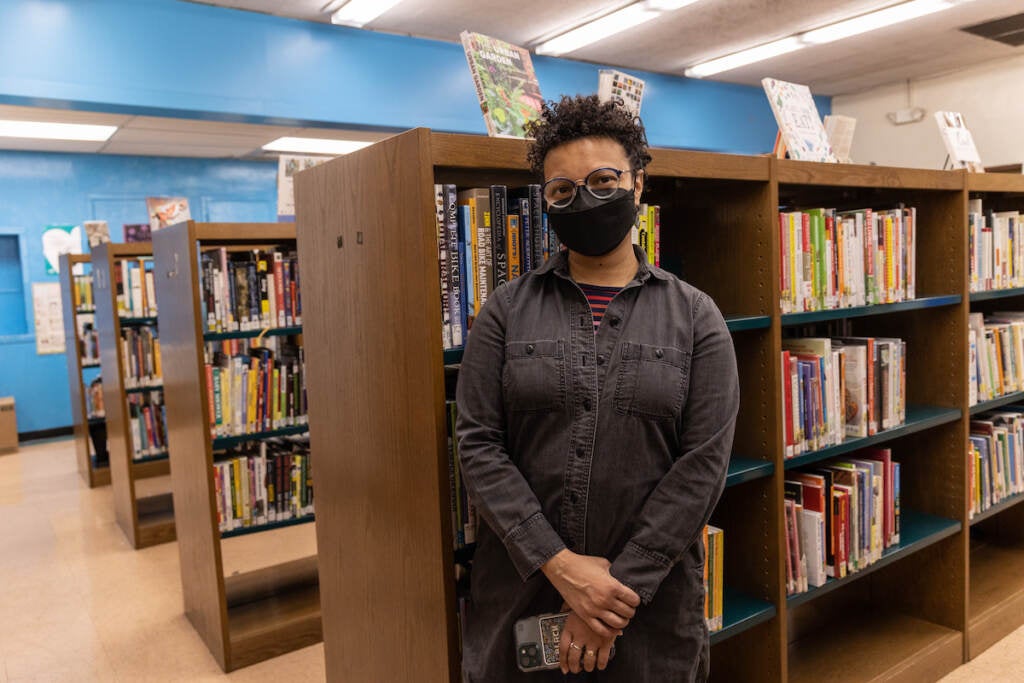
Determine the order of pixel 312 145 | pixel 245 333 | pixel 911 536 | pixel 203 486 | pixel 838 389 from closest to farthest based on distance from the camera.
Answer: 1. pixel 838 389
2. pixel 911 536
3. pixel 203 486
4. pixel 245 333
5. pixel 312 145

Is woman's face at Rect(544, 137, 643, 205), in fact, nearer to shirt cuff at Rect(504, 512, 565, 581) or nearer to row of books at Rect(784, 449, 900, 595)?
shirt cuff at Rect(504, 512, 565, 581)

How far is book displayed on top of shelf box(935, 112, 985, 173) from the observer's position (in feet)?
10.6

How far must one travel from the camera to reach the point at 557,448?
143 cm

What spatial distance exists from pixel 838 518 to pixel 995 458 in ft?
3.60

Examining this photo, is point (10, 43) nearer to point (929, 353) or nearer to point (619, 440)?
point (619, 440)

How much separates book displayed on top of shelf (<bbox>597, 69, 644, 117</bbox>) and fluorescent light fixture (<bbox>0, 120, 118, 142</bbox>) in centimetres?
623

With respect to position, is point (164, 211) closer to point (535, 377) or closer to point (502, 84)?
point (502, 84)

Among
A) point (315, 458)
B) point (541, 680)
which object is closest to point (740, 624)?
point (541, 680)

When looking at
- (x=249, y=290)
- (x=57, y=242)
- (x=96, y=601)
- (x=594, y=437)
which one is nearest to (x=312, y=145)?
(x=57, y=242)

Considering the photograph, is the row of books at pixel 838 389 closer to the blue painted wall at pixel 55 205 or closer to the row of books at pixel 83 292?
the row of books at pixel 83 292

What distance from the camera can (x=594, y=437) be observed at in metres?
1.42

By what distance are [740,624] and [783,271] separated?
952 mm

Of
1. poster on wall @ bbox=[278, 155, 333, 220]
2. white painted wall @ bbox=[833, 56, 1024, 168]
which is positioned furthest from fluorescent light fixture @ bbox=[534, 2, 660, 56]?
white painted wall @ bbox=[833, 56, 1024, 168]

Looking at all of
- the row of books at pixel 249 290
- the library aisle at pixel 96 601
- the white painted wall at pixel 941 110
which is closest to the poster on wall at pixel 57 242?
the library aisle at pixel 96 601
